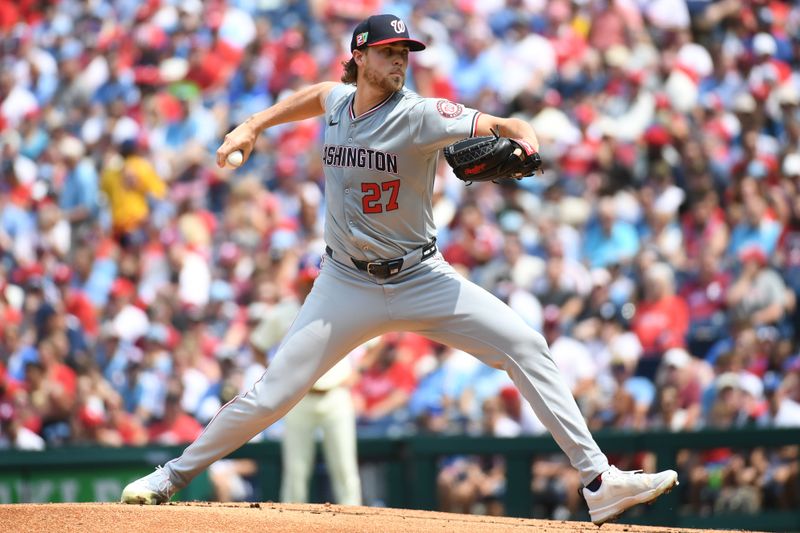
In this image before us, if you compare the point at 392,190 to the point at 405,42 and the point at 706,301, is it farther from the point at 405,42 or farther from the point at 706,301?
the point at 706,301

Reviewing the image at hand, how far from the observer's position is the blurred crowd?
9.71 metres

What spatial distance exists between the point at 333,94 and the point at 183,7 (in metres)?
9.25

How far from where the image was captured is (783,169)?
11336 millimetres

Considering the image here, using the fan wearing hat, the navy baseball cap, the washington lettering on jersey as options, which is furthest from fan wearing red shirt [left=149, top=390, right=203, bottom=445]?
the navy baseball cap

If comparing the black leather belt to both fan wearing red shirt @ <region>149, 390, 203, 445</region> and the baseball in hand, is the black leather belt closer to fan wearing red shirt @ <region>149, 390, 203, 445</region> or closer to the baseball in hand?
the baseball in hand

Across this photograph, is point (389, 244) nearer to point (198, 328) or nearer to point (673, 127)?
point (198, 328)

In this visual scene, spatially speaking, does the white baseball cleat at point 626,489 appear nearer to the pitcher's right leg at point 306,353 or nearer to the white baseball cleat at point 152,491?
the pitcher's right leg at point 306,353

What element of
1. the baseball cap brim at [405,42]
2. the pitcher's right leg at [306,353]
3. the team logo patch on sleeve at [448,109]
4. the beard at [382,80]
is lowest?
the pitcher's right leg at [306,353]

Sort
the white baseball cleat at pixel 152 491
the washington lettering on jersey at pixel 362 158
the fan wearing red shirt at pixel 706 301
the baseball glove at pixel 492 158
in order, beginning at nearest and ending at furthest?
the baseball glove at pixel 492 158 → the washington lettering on jersey at pixel 362 158 → the white baseball cleat at pixel 152 491 → the fan wearing red shirt at pixel 706 301

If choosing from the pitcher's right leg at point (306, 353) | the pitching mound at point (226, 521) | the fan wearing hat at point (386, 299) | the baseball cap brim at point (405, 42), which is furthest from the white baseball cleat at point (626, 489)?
the baseball cap brim at point (405, 42)

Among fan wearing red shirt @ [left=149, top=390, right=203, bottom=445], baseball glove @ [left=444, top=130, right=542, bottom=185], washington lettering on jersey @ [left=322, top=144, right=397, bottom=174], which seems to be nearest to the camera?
baseball glove @ [left=444, top=130, right=542, bottom=185]

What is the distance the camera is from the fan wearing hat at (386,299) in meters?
5.21

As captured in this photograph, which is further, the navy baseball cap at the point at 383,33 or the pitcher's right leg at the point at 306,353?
the pitcher's right leg at the point at 306,353

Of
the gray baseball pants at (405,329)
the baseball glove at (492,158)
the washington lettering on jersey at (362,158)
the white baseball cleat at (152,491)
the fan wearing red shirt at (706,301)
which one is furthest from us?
the fan wearing red shirt at (706,301)
